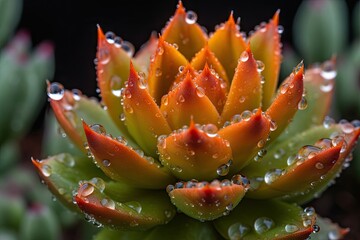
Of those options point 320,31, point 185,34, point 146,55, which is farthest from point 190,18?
point 320,31

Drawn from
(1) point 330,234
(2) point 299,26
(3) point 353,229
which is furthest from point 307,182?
(2) point 299,26

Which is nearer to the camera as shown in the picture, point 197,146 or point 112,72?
point 197,146

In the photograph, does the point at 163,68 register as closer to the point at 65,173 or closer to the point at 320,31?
the point at 65,173

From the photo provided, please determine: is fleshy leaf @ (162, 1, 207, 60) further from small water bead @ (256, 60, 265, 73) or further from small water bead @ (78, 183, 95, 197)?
small water bead @ (78, 183, 95, 197)

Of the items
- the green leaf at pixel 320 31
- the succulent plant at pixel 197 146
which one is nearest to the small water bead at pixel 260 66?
the succulent plant at pixel 197 146

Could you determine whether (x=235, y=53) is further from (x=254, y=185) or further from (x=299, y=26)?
(x=299, y=26)
